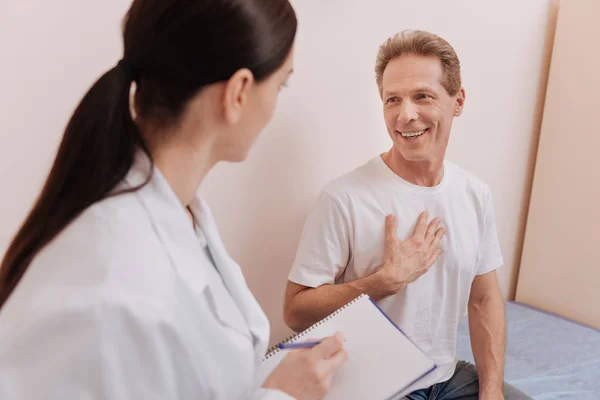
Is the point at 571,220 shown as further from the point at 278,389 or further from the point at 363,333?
the point at 278,389

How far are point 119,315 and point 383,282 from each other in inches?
27.0

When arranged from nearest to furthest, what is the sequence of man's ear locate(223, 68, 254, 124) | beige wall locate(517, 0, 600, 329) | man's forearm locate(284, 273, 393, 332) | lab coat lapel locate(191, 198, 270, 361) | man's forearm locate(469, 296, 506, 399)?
man's ear locate(223, 68, 254, 124)
lab coat lapel locate(191, 198, 270, 361)
man's forearm locate(284, 273, 393, 332)
man's forearm locate(469, 296, 506, 399)
beige wall locate(517, 0, 600, 329)

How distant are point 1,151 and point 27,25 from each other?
222mm

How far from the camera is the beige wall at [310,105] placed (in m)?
0.95

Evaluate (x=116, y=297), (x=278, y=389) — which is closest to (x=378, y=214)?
(x=278, y=389)

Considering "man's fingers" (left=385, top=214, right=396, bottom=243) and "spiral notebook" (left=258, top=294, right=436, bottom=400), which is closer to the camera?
"spiral notebook" (left=258, top=294, right=436, bottom=400)

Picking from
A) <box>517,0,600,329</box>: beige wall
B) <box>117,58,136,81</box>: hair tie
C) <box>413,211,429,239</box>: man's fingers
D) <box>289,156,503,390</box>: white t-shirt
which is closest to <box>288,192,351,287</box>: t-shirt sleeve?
<box>289,156,503,390</box>: white t-shirt

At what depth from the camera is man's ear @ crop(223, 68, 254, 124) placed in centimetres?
64

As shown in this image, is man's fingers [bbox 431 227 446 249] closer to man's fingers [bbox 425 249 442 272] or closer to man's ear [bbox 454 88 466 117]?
man's fingers [bbox 425 249 442 272]

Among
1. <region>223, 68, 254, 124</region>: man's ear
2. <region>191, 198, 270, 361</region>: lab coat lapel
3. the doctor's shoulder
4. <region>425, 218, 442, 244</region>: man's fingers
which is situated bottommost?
<region>425, 218, 442, 244</region>: man's fingers

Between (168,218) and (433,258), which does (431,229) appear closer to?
(433,258)

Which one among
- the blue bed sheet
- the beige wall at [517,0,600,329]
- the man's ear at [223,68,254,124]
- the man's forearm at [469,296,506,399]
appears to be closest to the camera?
the man's ear at [223,68,254,124]

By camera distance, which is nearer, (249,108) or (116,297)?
(116,297)

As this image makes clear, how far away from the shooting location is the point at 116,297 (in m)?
0.54
